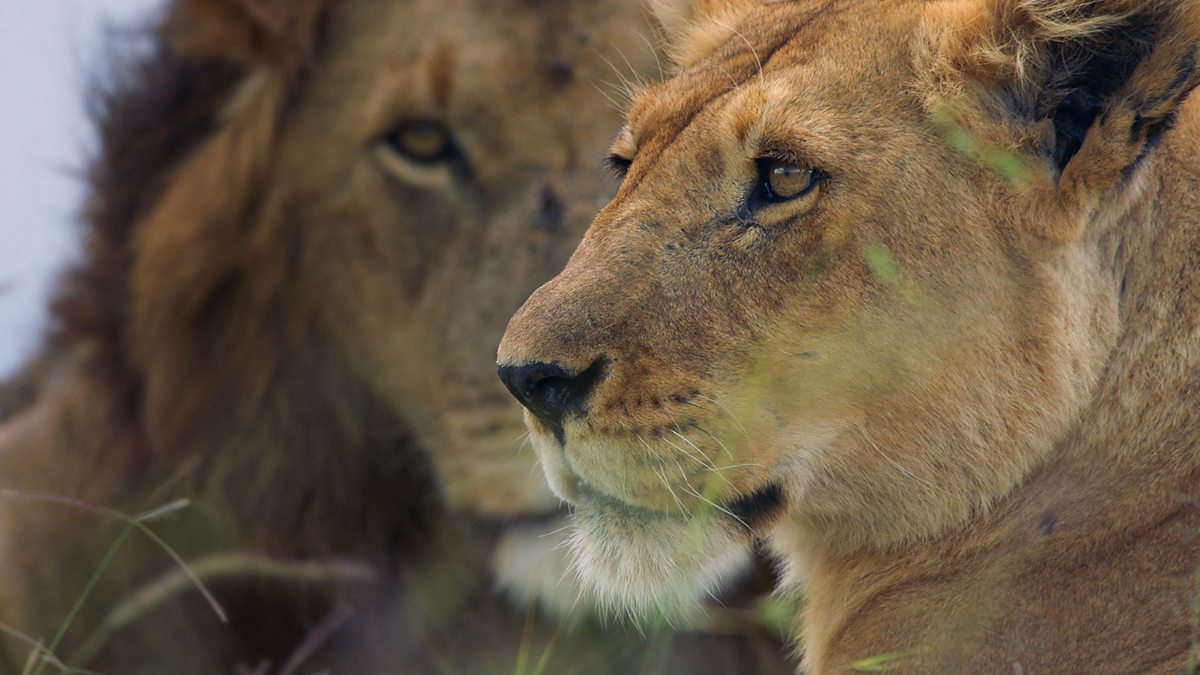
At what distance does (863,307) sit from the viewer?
222cm

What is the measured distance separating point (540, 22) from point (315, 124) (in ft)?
2.03

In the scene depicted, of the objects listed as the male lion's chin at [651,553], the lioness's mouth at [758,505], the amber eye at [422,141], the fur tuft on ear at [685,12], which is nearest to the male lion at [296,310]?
the amber eye at [422,141]

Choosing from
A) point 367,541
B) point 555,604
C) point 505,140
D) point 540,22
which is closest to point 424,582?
point 367,541

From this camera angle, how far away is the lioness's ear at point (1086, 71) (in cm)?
208

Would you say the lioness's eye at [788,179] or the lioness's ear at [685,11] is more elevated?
the lioness's ear at [685,11]

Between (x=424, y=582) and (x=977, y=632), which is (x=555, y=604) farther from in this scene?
(x=977, y=632)

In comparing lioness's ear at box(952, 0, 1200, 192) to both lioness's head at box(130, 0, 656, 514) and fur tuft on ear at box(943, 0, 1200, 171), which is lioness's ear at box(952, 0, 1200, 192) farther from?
lioness's head at box(130, 0, 656, 514)

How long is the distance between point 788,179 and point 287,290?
1.92m

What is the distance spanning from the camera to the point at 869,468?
89.7 inches

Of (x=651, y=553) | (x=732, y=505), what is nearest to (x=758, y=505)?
(x=732, y=505)

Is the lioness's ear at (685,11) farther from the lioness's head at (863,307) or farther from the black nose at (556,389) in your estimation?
the black nose at (556,389)

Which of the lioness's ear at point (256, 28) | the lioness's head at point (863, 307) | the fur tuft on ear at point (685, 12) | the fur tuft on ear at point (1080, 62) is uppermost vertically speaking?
the lioness's ear at point (256, 28)

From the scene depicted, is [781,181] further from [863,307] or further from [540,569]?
[540,569]

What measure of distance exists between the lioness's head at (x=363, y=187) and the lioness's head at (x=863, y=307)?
54.2 inches
